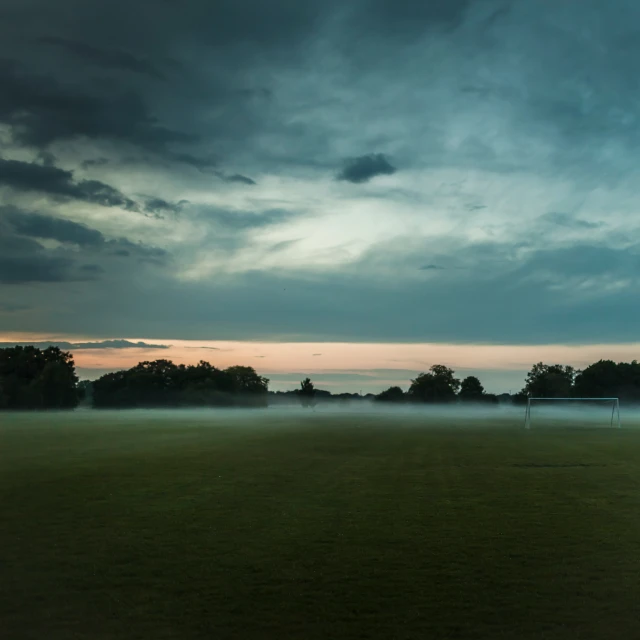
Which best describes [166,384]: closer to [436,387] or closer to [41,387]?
[41,387]

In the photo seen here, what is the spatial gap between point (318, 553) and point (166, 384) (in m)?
144

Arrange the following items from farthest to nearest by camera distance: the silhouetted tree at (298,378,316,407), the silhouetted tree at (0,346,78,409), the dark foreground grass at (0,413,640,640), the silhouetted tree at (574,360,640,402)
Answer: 1. the silhouetted tree at (298,378,316,407)
2. the silhouetted tree at (574,360,640,402)
3. the silhouetted tree at (0,346,78,409)
4. the dark foreground grass at (0,413,640,640)

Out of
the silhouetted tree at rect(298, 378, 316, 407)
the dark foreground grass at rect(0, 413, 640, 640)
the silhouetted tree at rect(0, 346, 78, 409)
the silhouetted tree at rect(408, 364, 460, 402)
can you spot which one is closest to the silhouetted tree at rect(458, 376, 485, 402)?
the silhouetted tree at rect(408, 364, 460, 402)

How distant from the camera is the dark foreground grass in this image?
8.33 metres

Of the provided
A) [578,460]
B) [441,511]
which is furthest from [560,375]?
[441,511]

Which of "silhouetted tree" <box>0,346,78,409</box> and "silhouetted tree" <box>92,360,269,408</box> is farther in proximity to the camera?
"silhouetted tree" <box>92,360,269,408</box>

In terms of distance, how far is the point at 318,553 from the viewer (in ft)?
37.3

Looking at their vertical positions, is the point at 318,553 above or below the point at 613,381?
below

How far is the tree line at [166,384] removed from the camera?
124m

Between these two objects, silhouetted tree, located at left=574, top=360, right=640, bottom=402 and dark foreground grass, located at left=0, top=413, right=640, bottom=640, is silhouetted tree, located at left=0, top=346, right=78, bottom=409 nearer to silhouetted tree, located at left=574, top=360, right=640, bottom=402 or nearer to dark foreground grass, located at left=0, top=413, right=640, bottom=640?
silhouetted tree, located at left=574, top=360, right=640, bottom=402

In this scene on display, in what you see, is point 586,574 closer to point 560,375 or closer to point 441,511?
point 441,511

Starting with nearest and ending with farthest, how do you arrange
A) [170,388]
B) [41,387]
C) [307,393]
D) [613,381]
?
1. [41,387]
2. [613,381]
3. [170,388]
4. [307,393]

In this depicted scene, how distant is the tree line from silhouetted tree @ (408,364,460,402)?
51.0 ft

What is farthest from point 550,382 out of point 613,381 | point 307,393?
point 307,393
